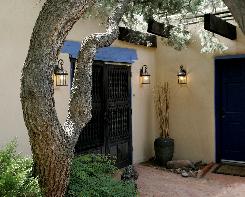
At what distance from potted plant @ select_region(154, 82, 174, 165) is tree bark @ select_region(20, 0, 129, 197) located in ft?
14.9

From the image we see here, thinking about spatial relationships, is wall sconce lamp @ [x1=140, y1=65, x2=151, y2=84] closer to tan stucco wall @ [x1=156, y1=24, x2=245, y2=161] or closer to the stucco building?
the stucco building

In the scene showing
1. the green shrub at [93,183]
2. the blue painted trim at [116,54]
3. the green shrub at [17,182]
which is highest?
the blue painted trim at [116,54]

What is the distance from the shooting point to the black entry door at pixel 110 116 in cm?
618

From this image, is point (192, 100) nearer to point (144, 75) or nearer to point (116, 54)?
point (144, 75)

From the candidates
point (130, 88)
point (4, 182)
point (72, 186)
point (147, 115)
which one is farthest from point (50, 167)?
point (147, 115)

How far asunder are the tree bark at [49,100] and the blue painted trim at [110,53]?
2630 millimetres

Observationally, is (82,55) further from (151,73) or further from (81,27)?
(151,73)

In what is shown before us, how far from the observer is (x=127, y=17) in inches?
238

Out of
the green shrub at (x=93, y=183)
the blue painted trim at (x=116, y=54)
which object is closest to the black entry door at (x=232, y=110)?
the blue painted trim at (x=116, y=54)

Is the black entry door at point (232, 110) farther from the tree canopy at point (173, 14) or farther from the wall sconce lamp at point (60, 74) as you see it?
the wall sconce lamp at point (60, 74)

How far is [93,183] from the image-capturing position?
13.1 feet

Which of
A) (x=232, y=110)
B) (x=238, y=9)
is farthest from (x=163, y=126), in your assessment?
(x=238, y=9)

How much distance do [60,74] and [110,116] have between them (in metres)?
1.62

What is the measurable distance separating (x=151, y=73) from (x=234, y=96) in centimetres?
182
